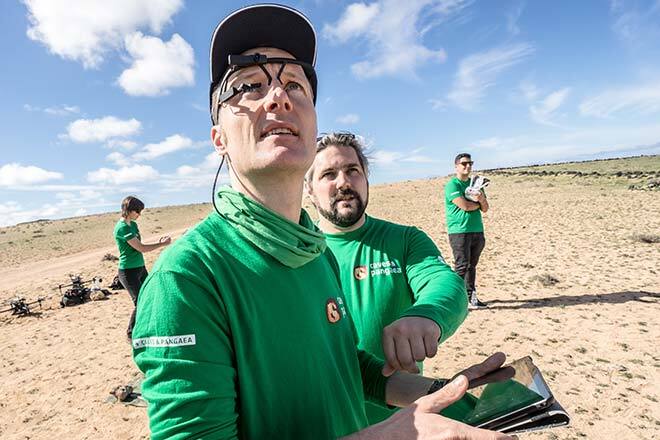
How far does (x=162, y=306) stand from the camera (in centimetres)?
85

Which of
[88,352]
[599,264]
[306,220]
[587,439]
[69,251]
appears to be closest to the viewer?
[306,220]

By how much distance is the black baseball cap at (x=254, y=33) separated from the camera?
1.41 meters

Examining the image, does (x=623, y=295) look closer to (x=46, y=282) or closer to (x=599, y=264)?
(x=599, y=264)

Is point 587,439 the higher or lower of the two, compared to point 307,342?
lower

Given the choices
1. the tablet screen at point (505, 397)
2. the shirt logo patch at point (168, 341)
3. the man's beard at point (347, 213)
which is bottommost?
the tablet screen at point (505, 397)

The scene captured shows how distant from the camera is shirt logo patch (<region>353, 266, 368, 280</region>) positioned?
246 cm

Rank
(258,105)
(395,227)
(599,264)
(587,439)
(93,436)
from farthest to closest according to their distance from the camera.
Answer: (599,264)
(93,436)
(587,439)
(395,227)
(258,105)

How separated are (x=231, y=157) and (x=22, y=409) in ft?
20.5

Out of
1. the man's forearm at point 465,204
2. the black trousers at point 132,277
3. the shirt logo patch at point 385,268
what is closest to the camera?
the shirt logo patch at point 385,268

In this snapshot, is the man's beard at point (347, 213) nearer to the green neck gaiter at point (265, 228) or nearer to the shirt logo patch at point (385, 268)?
the shirt logo patch at point (385, 268)

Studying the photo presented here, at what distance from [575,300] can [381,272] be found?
6.94 m

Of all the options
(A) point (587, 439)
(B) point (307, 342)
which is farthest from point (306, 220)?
(A) point (587, 439)

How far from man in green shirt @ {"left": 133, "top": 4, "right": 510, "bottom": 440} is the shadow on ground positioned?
6894mm

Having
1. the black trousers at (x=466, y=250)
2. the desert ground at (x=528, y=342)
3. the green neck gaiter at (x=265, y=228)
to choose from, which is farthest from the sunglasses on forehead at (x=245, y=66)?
the black trousers at (x=466, y=250)
